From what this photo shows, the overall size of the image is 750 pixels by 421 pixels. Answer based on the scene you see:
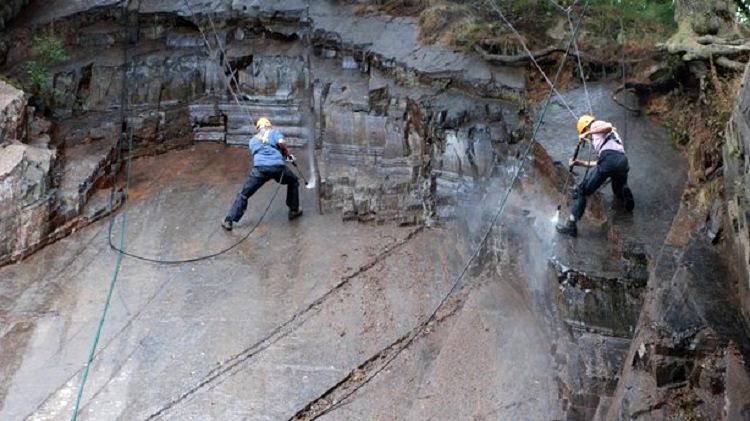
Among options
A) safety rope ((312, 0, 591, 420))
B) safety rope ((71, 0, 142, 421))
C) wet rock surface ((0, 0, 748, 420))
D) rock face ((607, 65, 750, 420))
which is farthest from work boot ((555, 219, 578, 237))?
safety rope ((71, 0, 142, 421))

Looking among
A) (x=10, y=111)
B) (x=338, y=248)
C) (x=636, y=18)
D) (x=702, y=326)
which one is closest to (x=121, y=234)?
(x=10, y=111)

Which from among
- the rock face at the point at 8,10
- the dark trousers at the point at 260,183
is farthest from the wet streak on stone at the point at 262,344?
the rock face at the point at 8,10

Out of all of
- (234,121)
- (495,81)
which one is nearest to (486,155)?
(495,81)

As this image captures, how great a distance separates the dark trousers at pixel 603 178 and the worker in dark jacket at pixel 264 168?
12.5ft

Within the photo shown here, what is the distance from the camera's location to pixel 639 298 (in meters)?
8.37

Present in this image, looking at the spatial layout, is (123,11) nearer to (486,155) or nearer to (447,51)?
(447,51)

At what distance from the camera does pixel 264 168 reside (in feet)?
36.3

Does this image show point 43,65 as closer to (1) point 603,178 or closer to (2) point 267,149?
(2) point 267,149

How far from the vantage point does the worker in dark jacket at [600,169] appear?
8828 mm

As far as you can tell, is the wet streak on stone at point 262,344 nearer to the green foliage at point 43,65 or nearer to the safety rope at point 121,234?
the safety rope at point 121,234

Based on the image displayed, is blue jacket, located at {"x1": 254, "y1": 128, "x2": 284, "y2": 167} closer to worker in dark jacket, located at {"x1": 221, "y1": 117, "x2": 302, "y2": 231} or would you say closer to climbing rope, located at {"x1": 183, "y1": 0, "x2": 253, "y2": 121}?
worker in dark jacket, located at {"x1": 221, "y1": 117, "x2": 302, "y2": 231}

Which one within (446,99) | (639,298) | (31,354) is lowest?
(31,354)

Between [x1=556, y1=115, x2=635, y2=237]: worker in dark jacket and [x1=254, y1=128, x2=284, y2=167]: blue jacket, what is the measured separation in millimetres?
3790

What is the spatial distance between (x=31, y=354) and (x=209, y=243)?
9.00ft
